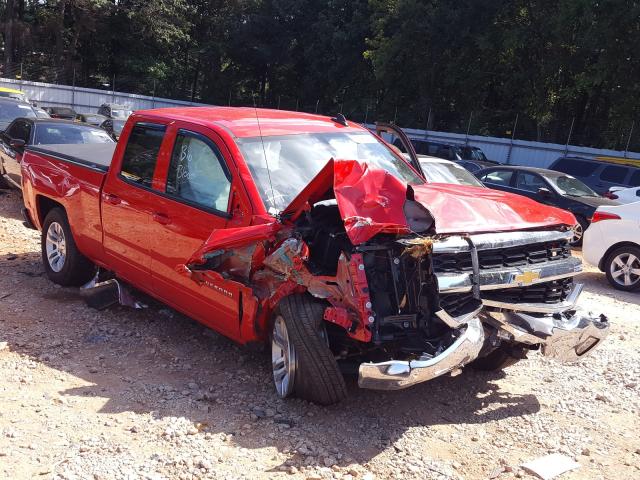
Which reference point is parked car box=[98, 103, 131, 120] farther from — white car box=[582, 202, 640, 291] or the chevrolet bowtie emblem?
the chevrolet bowtie emblem

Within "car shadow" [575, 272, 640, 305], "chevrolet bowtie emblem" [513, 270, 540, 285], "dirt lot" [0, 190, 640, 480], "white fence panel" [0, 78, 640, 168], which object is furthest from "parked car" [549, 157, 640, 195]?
"chevrolet bowtie emblem" [513, 270, 540, 285]

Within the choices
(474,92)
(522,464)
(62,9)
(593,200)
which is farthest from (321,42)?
(522,464)

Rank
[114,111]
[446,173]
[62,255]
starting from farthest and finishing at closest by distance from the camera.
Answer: [114,111], [446,173], [62,255]

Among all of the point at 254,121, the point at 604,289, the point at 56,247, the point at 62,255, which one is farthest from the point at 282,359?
the point at 604,289

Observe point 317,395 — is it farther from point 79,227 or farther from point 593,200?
point 593,200

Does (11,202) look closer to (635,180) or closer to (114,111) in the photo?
(635,180)

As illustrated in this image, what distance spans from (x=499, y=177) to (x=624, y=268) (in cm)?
573

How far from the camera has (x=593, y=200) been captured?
1287 centimetres

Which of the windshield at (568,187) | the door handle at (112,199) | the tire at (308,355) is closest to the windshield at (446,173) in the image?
the windshield at (568,187)

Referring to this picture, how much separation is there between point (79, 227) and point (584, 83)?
25.9 m

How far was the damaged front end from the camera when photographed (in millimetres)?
3803

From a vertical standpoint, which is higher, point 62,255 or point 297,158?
point 297,158

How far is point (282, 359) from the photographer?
170 inches

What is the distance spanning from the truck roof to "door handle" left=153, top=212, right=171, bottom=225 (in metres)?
0.78
